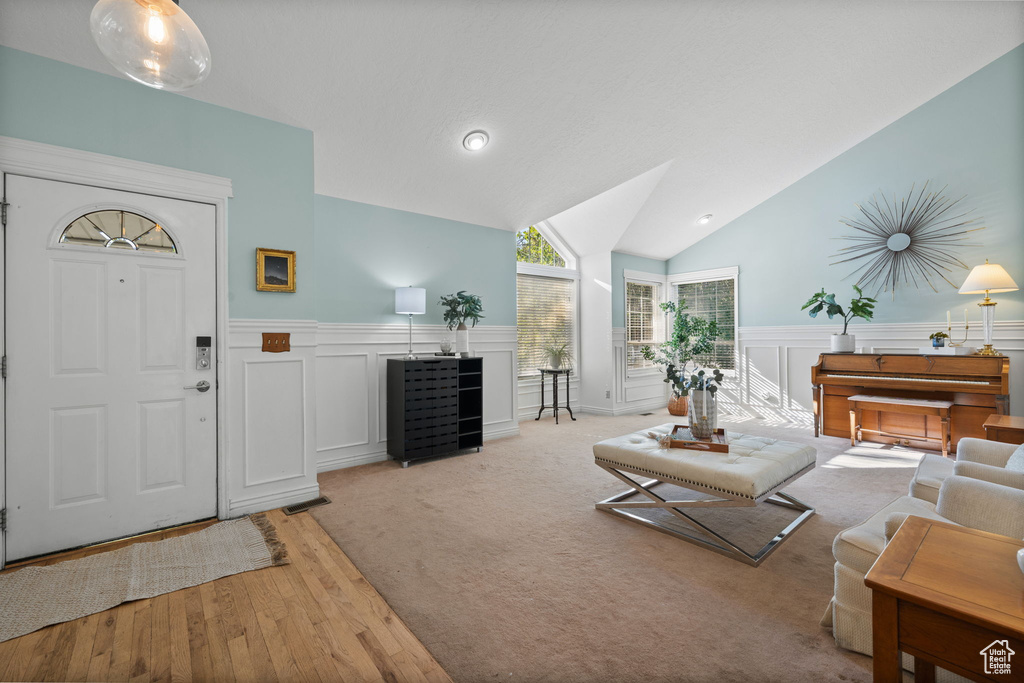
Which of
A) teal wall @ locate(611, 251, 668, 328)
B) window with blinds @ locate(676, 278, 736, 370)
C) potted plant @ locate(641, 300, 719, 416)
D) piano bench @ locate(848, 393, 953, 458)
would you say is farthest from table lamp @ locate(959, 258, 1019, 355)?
teal wall @ locate(611, 251, 668, 328)

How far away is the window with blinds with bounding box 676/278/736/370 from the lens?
6355 mm

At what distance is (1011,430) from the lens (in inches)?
100

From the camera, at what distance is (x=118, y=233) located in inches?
99.3

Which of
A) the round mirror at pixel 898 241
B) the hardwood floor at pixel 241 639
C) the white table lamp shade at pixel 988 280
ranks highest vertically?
the round mirror at pixel 898 241

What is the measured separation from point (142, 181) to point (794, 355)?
663 cm

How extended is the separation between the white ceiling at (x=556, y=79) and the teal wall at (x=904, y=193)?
0.78 feet

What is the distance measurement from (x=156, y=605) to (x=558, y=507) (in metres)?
2.11

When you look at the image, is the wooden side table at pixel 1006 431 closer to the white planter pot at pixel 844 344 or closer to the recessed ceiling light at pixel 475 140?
the white planter pot at pixel 844 344

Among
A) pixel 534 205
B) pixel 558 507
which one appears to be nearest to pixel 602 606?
pixel 558 507

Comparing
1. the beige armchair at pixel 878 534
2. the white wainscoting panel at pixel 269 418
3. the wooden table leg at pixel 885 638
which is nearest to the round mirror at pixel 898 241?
the beige armchair at pixel 878 534

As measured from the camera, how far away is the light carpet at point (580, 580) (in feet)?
5.07

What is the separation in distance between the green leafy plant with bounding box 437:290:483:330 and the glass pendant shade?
124 inches

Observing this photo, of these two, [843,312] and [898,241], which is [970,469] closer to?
[843,312]

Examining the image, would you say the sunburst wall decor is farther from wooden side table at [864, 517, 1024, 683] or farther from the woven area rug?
the woven area rug
